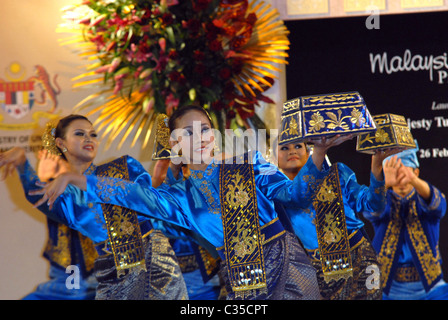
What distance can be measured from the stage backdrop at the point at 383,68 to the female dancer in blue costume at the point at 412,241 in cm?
34

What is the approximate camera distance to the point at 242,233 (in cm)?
224

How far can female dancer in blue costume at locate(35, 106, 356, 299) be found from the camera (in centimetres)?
219

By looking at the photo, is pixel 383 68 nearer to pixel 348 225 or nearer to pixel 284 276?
pixel 348 225

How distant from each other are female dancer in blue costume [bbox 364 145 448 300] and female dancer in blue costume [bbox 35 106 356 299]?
1.30 metres

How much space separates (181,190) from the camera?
2387mm

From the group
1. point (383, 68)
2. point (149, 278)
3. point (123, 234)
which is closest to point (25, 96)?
point (123, 234)

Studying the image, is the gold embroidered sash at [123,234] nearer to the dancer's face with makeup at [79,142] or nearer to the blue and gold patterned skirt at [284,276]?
the dancer's face with makeup at [79,142]

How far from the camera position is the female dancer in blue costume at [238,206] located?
7.18ft

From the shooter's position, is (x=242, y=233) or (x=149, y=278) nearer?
(x=242, y=233)

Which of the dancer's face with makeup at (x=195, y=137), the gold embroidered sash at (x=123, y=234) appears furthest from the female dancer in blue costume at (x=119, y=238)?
the dancer's face with makeup at (x=195, y=137)

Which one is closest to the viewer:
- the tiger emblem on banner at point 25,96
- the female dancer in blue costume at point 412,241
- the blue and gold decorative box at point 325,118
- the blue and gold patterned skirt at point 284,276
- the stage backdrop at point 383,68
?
the blue and gold decorative box at point 325,118

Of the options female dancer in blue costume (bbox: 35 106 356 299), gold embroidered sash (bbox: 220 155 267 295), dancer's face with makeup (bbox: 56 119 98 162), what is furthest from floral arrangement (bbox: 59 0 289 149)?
gold embroidered sash (bbox: 220 155 267 295)

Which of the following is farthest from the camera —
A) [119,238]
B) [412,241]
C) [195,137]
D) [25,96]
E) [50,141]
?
[25,96]

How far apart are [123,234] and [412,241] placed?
5.51 ft
